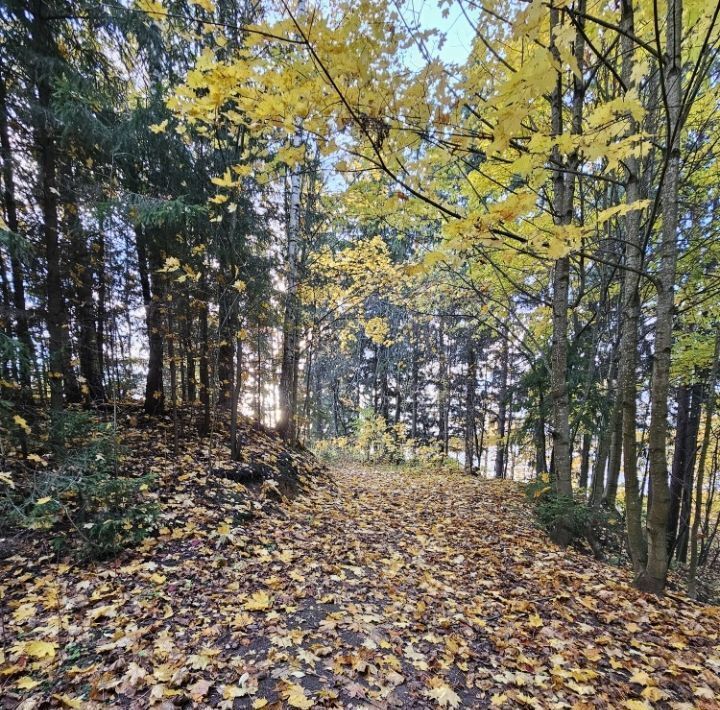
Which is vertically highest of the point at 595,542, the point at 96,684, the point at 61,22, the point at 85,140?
the point at 61,22

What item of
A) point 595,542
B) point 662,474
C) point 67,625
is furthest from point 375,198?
point 595,542

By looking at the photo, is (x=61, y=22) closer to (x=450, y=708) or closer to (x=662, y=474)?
(x=450, y=708)

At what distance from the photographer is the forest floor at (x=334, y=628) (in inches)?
96.9

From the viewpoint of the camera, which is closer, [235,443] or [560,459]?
[560,459]

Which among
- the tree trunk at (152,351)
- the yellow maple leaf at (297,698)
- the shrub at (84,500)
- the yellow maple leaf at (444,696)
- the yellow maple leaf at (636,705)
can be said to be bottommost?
the yellow maple leaf at (444,696)

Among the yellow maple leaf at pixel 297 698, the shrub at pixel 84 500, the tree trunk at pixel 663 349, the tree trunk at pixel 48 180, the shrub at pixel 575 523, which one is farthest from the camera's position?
the shrub at pixel 575 523

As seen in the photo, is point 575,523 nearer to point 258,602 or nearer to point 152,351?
point 258,602

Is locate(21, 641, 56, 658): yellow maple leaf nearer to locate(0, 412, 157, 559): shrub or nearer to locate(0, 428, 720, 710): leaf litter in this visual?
locate(0, 428, 720, 710): leaf litter

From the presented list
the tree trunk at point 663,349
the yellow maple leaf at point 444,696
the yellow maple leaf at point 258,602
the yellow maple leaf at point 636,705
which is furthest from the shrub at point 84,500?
the tree trunk at point 663,349

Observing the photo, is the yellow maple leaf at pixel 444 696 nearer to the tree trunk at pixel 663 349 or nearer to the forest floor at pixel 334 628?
the forest floor at pixel 334 628

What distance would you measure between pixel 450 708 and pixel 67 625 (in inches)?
113

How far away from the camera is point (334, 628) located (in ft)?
10.3

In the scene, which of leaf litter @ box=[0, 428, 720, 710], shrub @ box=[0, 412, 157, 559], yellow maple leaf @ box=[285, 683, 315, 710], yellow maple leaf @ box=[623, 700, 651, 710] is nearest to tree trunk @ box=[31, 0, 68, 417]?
shrub @ box=[0, 412, 157, 559]

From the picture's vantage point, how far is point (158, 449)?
6062mm
